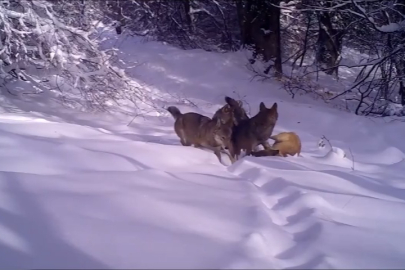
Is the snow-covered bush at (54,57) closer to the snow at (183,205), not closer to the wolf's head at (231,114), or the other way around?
the snow at (183,205)

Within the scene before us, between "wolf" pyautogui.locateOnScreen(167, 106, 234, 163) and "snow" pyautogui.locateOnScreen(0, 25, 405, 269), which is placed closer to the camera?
"snow" pyautogui.locateOnScreen(0, 25, 405, 269)

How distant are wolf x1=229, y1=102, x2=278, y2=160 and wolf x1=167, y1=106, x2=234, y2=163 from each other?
0.13 m

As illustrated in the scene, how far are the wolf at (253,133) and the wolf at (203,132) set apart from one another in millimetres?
131

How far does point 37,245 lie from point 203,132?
175 inches

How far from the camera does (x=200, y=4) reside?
18.1 meters

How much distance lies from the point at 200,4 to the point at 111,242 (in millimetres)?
16185

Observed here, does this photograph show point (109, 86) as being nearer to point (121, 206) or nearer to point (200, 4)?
point (121, 206)

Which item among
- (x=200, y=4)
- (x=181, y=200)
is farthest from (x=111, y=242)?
(x=200, y=4)

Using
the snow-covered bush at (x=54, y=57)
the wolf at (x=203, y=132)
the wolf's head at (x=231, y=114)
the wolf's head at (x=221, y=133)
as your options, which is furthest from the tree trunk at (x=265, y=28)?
the wolf's head at (x=221, y=133)

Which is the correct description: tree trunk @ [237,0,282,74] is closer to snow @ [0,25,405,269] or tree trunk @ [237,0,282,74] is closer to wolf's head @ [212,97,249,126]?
wolf's head @ [212,97,249,126]

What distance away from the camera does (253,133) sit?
7145 millimetres

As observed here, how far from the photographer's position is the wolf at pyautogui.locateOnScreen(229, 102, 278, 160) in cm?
711

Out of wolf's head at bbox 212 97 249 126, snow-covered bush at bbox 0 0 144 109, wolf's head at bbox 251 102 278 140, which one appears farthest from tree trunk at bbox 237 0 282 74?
wolf's head at bbox 251 102 278 140

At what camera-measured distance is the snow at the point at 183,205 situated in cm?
293
